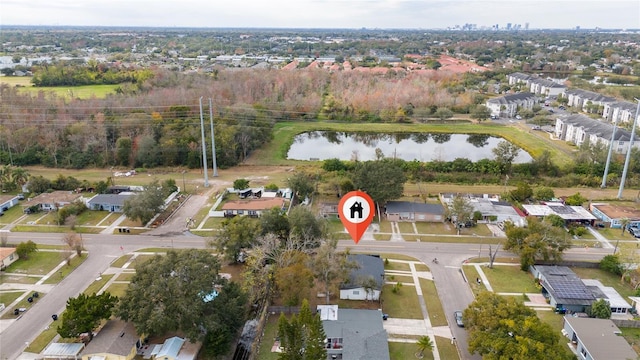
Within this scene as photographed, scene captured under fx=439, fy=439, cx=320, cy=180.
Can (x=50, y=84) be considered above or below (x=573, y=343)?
above

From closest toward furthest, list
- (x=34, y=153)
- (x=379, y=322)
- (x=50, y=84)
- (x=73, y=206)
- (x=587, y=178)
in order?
(x=379, y=322)
(x=73, y=206)
(x=587, y=178)
(x=34, y=153)
(x=50, y=84)

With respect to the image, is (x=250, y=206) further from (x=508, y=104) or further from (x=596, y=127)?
(x=508, y=104)

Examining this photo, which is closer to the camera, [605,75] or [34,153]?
[34,153]

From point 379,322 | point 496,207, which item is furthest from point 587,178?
point 379,322

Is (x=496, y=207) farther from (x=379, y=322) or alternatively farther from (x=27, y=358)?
(x=27, y=358)

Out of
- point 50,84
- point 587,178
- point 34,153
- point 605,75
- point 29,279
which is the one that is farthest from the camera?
point 605,75

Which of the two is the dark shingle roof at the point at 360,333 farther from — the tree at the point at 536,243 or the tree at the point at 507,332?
the tree at the point at 536,243

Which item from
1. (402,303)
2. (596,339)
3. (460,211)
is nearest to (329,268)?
(402,303)

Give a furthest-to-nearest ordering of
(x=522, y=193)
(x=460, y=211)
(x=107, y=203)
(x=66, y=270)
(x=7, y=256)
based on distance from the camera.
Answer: (x=522, y=193)
(x=107, y=203)
(x=460, y=211)
(x=7, y=256)
(x=66, y=270)
